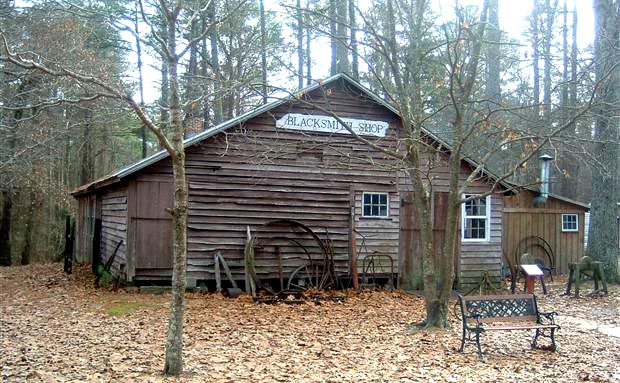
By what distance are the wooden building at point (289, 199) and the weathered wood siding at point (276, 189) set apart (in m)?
0.02

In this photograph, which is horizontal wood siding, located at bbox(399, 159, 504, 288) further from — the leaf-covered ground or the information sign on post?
the leaf-covered ground

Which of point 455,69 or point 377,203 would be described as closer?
point 455,69

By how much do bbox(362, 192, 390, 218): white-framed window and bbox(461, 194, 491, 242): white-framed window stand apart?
7.36 feet

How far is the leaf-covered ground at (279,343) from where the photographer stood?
7.55 meters

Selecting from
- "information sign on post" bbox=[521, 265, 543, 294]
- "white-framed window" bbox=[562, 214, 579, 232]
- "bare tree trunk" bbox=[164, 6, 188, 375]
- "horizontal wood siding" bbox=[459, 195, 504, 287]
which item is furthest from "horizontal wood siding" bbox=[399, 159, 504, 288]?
"bare tree trunk" bbox=[164, 6, 188, 375]

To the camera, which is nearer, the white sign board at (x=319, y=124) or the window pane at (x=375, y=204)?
the white sign board at (x=319, y=124)

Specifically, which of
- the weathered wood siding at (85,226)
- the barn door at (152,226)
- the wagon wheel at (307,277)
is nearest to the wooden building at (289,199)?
the barn door at (152,226)

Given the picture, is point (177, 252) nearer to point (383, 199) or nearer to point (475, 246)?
point (383, 199)

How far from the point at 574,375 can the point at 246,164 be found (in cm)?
909

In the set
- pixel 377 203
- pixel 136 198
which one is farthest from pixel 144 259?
pixel 377 203

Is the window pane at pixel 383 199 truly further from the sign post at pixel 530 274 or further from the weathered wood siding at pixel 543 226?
the weathered wood siding at pixel 543 226

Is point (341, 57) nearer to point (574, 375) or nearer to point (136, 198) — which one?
point (136, 198)

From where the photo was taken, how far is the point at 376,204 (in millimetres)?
15953

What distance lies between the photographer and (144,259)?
1411cm
